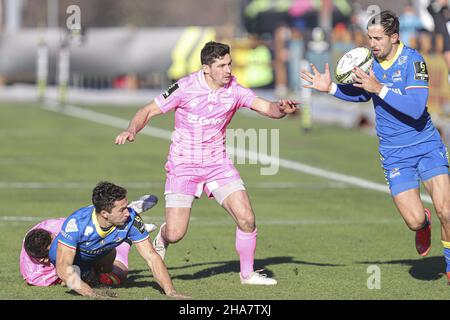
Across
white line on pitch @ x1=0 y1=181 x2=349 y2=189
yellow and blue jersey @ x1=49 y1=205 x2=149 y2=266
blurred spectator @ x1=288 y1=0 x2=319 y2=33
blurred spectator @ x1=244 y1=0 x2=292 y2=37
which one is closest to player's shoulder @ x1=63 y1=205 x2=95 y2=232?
yellow and blue jersey @ x1=49 y1=205 x2=149 y2=266

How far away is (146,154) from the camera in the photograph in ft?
85.3

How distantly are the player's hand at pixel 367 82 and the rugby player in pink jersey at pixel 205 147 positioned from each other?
891 mm

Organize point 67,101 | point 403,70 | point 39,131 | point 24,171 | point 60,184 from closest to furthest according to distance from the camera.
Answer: point 403,70 < point 60,184 < point 24,171 < point 39,131 < point 67,101

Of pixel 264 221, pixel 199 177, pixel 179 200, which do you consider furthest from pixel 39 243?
pixel 264 221

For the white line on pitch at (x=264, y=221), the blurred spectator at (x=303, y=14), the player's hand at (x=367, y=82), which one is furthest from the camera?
the blurred spectator at (x=303, y=14)

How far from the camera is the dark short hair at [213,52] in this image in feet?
39.5

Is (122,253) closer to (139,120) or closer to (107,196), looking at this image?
(139,120)

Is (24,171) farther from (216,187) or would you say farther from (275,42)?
(275,42)

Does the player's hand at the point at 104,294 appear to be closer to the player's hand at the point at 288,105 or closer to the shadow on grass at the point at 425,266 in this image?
the player's hand at the point at 288,105

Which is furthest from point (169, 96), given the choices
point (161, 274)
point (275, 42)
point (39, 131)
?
point (275, 42)

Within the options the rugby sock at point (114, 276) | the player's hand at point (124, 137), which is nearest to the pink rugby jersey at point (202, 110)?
the player's hand at point (124, 137)

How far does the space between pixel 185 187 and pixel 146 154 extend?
13.7 meters

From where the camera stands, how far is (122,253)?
40.6ft

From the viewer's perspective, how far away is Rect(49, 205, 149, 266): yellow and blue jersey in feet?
36.6
